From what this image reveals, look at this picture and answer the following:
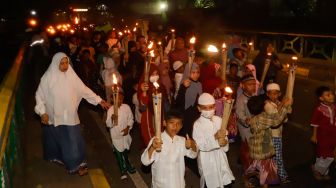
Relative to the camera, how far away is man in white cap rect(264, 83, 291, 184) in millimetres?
6156

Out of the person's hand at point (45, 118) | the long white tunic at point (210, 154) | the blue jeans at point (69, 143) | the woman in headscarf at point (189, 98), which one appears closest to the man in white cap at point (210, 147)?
the long white tunic at point (210, 154)

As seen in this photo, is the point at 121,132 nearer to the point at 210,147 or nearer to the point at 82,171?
the point at 82,171

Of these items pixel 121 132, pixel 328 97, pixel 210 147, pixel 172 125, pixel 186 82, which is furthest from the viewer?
pixel 186 82

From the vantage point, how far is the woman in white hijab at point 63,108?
670cm

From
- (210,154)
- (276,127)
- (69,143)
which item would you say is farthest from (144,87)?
(276,127)

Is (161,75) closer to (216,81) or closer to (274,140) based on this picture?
(216,81)

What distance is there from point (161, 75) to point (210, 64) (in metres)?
1.35

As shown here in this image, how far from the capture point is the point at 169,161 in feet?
16.9

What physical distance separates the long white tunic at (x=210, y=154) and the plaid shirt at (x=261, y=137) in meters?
0.77

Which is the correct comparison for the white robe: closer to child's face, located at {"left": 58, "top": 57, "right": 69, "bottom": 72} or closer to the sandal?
child's face, located at {"left": 58, "top": 57, "right": 69, "bottom": 72}

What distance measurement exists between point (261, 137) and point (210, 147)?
1041 mm

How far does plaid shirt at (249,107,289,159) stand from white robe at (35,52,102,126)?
2719mm

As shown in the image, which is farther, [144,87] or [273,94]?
[144,87]

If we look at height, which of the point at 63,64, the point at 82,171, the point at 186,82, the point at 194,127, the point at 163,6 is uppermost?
the point at 163,6
